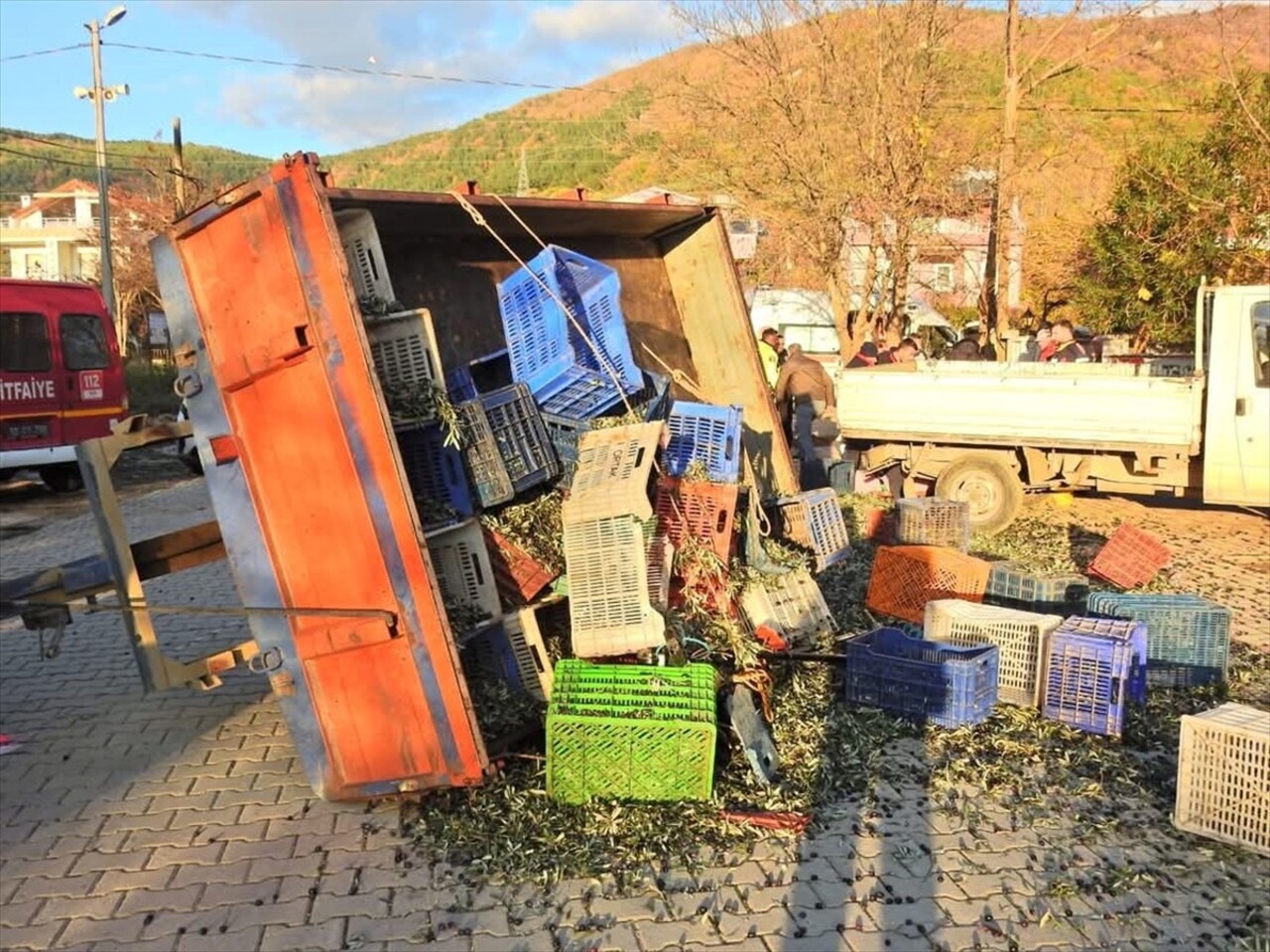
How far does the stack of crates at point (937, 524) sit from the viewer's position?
7.99 metres

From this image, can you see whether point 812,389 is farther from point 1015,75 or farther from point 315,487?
point 315,487

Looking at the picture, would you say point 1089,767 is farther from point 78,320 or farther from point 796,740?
point 78,320

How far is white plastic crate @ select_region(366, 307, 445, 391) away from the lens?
436cm

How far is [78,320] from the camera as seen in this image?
1405cm

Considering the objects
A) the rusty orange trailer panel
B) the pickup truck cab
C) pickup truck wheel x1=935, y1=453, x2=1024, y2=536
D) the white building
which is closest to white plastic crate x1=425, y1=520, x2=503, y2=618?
the rusty orange trailer panel

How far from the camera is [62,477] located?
14617 mm

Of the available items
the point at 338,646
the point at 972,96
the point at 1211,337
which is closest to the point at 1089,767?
the point at 338,646

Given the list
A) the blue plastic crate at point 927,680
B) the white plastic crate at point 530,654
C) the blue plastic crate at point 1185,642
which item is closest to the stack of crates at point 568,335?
the white plastic crate at point 530,654

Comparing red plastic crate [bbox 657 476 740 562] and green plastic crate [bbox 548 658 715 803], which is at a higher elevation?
red plastic crate [bbox 657 476 740 562]

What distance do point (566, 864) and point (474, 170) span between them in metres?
74.3

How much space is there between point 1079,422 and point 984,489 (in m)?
1.10

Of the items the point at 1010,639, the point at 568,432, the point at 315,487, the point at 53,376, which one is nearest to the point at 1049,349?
the point at 1010,639

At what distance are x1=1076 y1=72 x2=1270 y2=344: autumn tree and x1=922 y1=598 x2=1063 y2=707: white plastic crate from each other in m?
11.4

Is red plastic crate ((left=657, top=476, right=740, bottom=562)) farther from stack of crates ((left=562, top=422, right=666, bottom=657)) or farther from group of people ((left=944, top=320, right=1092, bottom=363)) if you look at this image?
group of people ((left=944, top=320, right=1092, bottom=363))
